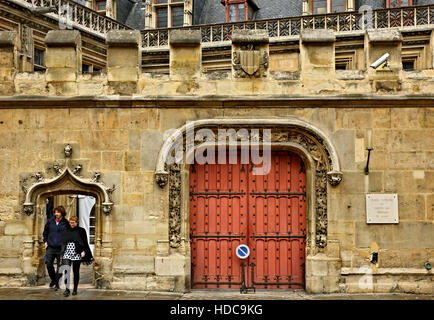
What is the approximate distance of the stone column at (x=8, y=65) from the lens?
32.9 ft

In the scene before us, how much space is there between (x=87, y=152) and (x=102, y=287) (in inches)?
92.9

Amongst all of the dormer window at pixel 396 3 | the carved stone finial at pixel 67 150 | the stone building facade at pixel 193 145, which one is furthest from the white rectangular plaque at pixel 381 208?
the dormer window at pixel 396 3

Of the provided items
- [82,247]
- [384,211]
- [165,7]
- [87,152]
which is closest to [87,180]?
[87,152]

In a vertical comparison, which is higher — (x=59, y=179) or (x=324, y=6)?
(x=324, y=6)

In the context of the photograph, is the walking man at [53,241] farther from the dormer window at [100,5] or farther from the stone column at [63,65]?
the dormer window at [100,5]

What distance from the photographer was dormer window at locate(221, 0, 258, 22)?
19.5m

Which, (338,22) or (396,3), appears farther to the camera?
(396,3)

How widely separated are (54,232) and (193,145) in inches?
112

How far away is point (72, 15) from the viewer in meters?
18.5

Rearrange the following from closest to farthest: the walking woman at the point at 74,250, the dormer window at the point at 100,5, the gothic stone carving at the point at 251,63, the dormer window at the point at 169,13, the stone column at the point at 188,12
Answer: the walking woman at the point at 74,250 < the gothic stone carving at the point at 251,63 < the stone column at the point at 188,12 < the dormer window at the point at 169,13 < the dormer window at the point at 100,5

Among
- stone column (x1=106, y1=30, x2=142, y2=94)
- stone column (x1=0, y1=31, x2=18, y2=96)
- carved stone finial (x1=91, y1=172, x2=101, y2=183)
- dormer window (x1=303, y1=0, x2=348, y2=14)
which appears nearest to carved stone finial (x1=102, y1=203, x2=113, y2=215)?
carved stone finial (x1=91, y1=172, x2=101, y2=183)

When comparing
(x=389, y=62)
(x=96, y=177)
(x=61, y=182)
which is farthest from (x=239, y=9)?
(x=61, y=182)

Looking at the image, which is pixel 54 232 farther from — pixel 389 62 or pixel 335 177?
pixel 389 62

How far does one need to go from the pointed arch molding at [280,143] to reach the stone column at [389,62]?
1342 millimetres
